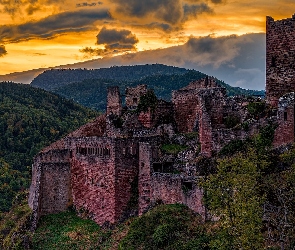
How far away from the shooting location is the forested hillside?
94419 millimetres

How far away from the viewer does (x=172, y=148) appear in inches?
1823

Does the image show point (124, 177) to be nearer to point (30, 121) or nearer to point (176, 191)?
point (176, 191)

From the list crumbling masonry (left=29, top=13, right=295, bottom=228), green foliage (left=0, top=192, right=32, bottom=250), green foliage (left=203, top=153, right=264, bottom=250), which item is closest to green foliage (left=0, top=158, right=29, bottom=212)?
green foliage (left=0, top=192, right=32, bottom=250)

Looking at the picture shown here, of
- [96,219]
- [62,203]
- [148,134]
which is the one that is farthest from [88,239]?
[148,134]

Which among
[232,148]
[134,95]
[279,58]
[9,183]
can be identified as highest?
[279,58]

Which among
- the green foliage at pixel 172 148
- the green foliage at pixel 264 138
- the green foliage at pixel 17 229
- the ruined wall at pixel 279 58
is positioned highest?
the ruined wall at pixel 279 58

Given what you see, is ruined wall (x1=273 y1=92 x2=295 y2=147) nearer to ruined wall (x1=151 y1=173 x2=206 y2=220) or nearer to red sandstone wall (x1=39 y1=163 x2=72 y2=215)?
ruined wall (x1=151 y1=173 x2=206 y2=220)

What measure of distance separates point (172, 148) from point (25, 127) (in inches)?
2775

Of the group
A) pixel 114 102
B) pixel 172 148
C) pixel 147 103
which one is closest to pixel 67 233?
pixel 172 148

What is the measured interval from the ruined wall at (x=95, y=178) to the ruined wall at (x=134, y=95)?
917 centimetres

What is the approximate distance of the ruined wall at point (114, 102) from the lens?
5634cm

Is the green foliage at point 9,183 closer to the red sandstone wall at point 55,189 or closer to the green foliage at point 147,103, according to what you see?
the red sandstone wall at point 55,189

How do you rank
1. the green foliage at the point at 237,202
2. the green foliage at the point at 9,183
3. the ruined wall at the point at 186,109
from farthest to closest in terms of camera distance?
1. the green foliage at the point at 9,183
2. the ruined wall at the point at 186,109
3. the green foliage at the point at 237,202

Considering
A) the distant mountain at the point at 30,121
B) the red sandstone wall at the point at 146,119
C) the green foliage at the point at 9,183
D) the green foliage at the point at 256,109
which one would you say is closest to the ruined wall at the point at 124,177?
the red sandstone wall at the point at 146,119
